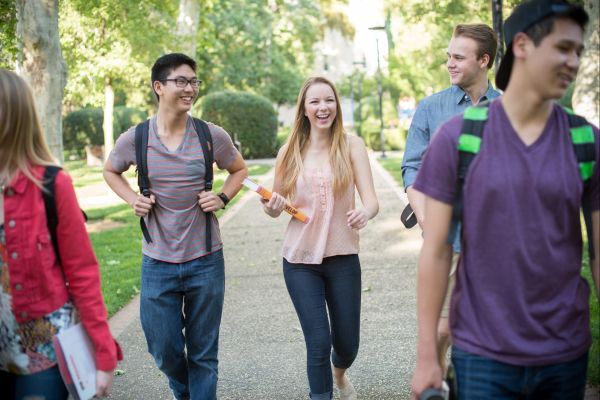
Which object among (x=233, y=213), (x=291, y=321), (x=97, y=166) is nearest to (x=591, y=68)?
(x=233, y=213)

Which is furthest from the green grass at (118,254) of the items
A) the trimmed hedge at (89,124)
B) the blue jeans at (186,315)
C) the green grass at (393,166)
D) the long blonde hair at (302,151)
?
the trimmed hedge at (89,124)

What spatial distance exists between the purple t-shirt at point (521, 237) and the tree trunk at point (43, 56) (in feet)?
33.0

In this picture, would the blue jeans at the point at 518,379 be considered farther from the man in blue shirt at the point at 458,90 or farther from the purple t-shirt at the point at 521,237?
the man in blue shirt at the point at 458,90

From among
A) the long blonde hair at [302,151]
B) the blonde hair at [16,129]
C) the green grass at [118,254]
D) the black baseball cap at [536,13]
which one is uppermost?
the black baseball cap at [536,13]

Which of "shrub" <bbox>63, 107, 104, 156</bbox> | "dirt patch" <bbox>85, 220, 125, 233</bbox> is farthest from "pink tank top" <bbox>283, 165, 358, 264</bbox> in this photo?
"shrub" <bbox>63, 107, 104, 156</bbox>

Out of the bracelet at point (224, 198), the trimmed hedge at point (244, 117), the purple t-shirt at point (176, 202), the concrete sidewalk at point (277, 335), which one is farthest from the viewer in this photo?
the trimmed hedge at point (244, 117)

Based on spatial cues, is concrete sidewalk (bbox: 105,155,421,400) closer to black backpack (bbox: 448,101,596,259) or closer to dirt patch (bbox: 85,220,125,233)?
black backpack (bbox: 448,101,596,259)

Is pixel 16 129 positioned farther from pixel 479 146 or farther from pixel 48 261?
pixel 479 146

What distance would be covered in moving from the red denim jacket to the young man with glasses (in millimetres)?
1526

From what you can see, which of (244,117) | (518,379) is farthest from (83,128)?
(518,379)

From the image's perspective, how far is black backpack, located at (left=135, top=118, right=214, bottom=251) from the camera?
4.32 m

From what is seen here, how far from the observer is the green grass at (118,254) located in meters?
Result: 8.61

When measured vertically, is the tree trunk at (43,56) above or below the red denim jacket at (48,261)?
above

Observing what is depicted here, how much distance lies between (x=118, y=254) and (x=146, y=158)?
7277 mm
